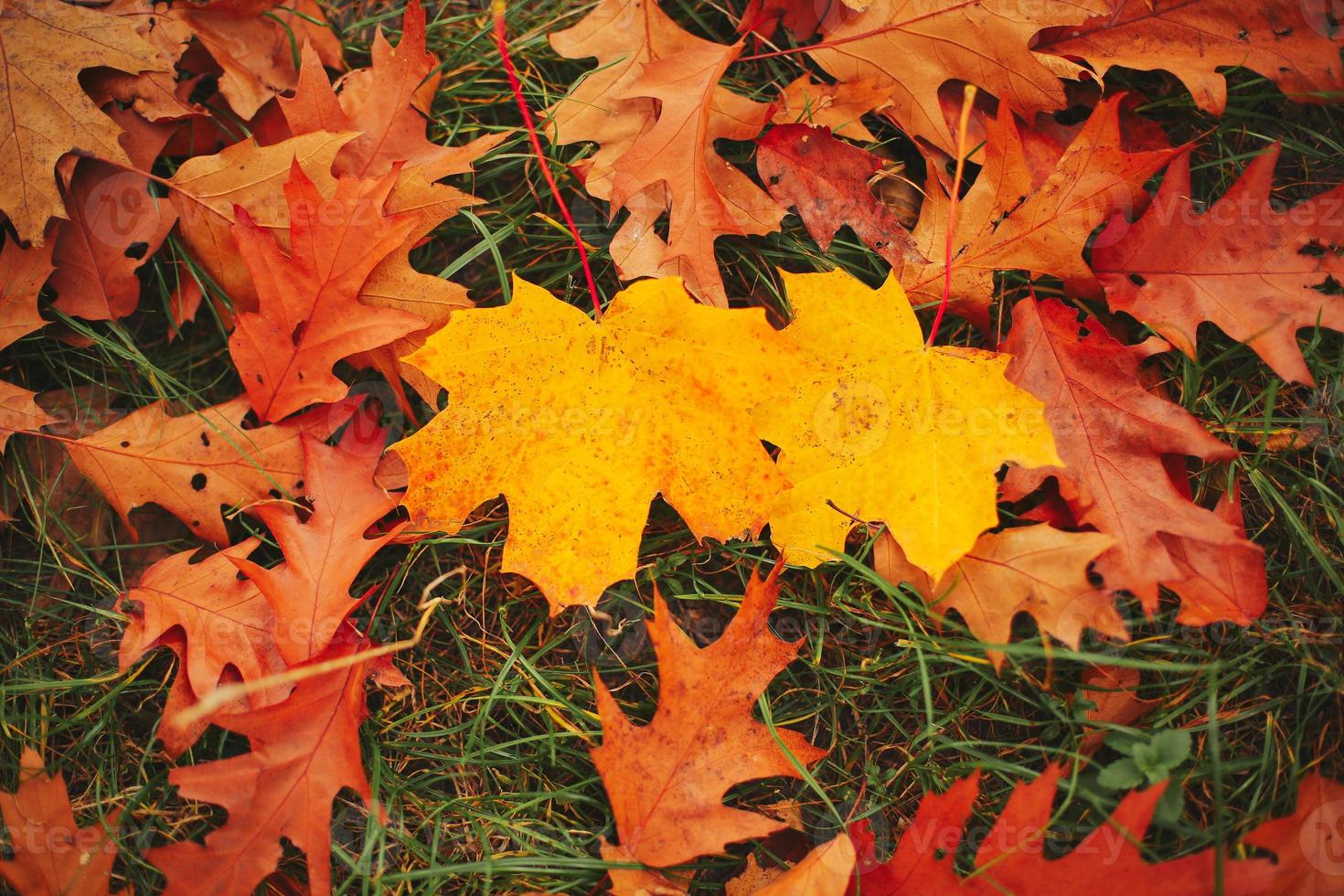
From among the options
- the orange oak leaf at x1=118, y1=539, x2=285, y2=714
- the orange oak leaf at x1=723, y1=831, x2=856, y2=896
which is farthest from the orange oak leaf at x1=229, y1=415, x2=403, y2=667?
the orange oak leaf at x1=723, y1=831, x2=856, y2=896

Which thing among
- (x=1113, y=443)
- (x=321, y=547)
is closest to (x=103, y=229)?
(x=321, y=547)

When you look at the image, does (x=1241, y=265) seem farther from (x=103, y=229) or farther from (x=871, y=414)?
(x=103, y=229)

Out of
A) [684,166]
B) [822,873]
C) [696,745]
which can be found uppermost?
[684,166]

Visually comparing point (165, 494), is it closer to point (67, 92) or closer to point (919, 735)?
point (67, 92)

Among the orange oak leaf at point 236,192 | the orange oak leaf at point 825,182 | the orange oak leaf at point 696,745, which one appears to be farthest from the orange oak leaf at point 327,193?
the orange oak leaf at point 696,745

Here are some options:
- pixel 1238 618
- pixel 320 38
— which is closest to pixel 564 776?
pixel 1238 618

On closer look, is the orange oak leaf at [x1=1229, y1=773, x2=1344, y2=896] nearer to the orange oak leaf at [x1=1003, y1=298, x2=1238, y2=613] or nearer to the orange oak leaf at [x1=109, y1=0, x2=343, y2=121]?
the orange oak leaf at [x1=1003, y1=298, x2=1238, y2=613]
